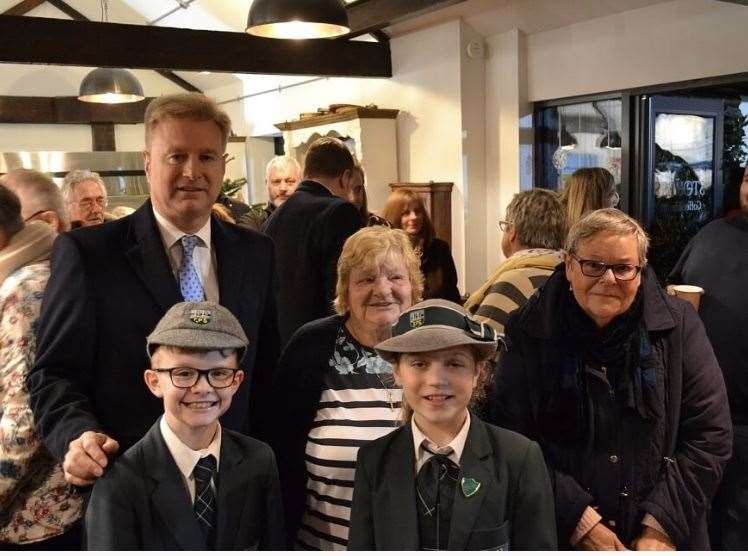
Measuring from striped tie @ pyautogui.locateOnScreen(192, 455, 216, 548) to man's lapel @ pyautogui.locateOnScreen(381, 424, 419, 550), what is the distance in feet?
0.99

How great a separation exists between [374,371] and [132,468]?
2.09ft

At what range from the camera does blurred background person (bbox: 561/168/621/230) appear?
321 cm

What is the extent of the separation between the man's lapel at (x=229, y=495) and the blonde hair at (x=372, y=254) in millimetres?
603

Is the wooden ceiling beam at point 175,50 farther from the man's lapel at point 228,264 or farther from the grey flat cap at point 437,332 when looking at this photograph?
the grey flat cap at point 437,332

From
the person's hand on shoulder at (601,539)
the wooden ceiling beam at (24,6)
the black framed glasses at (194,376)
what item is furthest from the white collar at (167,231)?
the wooden ceiling beam at (24,6)

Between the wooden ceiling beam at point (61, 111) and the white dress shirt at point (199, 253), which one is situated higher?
the wooden ceiling beam at point (61, 111)

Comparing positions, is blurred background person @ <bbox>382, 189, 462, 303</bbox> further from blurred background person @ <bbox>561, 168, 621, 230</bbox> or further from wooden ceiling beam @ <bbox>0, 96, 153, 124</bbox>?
wooden ceiling beam @ <bbox>0, 96, 153, 124</bbox>

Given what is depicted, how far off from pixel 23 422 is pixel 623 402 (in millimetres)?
1286

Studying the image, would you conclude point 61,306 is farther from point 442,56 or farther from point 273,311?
point 442,56

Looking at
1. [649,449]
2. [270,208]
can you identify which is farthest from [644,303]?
[270,208]

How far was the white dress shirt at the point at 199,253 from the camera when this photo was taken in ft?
4.94

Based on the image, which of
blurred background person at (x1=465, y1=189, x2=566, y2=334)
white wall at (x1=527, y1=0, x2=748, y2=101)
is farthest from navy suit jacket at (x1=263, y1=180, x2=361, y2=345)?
white wall at (x1=527, y1=0, x2=748, y2=101)

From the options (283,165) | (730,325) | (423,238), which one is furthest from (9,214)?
(283,165)

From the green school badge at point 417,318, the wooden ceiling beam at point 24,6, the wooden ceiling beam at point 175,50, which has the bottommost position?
the green school badge at point 417,318
